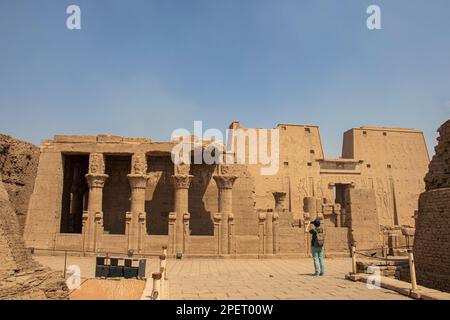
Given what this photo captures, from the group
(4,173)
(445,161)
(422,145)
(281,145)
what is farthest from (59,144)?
(422,145)

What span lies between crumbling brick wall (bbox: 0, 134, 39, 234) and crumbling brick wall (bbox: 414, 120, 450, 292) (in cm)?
1489

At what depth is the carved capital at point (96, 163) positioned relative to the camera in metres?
18.6

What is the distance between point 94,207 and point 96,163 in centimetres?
215

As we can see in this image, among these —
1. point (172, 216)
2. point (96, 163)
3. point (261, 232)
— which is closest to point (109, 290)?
point (172, 216)

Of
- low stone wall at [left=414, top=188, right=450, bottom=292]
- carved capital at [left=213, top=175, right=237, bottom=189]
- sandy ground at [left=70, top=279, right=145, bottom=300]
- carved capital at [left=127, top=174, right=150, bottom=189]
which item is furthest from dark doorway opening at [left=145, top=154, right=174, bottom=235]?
low stone wall at [left=414, top=188, right=450, bottom=292]

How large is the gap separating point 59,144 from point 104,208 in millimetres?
4510

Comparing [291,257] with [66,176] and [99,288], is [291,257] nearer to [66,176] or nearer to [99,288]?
[99,288]

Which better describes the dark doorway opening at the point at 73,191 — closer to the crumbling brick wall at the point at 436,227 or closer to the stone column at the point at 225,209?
the stone column at the point at 225,209

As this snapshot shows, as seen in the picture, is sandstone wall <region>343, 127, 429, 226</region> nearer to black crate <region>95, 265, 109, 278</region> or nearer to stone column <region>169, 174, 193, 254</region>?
stone column <region>169, 174, 193, 254</region>

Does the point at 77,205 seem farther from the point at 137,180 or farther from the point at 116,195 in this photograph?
the point at 137,180

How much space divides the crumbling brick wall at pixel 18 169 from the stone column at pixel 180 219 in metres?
6.35

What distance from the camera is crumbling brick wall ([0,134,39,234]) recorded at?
15242 millimetres

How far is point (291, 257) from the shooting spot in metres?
17.5

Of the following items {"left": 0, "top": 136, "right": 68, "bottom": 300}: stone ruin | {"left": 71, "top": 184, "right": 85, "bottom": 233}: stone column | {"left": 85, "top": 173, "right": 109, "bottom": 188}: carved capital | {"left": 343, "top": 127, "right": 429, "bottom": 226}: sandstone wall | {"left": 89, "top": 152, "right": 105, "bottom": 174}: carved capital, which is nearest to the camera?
{"left": 0, "top": 136, "right": 68, "bottom": 300}: stone ruin
